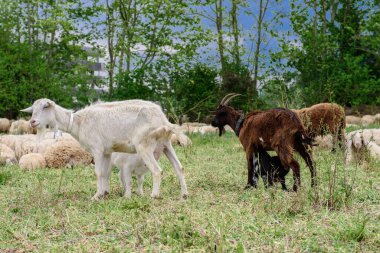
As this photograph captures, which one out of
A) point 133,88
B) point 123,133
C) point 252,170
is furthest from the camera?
point 133,88

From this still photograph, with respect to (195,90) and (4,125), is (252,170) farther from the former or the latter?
(4,125)

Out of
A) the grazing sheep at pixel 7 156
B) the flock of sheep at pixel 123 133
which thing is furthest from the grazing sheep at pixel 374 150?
the grazing sheep at pixel 7 156

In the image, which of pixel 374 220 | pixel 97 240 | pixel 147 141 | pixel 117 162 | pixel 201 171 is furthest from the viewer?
pixel 201 171

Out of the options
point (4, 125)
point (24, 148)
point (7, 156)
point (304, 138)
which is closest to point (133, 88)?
point (4, 125)

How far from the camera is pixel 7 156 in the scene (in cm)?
1250

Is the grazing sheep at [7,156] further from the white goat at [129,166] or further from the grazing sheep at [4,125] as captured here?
the grazing sheep at [4,125]

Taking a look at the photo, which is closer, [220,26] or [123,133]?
[123,133]

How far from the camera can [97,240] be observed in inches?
202

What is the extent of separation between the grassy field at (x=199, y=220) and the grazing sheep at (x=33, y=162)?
8.14 ft

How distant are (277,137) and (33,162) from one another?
548 cm

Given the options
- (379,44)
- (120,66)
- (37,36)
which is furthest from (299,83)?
(37,36)

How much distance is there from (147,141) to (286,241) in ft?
9.66

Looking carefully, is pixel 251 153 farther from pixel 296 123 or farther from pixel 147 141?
pixel 147 141

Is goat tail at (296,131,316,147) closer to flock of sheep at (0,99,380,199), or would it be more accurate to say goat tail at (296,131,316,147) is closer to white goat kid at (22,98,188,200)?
flock of sheep at (0,99,380,199)
